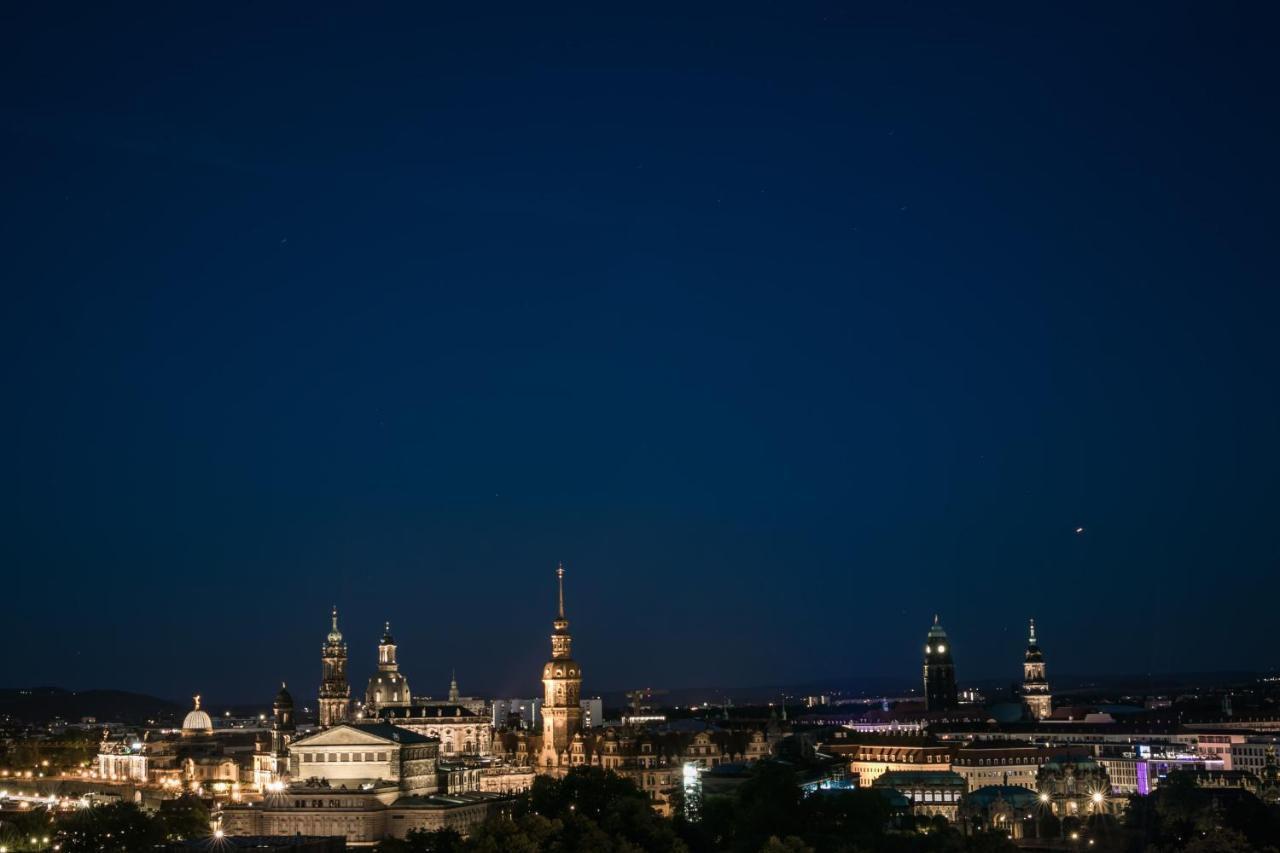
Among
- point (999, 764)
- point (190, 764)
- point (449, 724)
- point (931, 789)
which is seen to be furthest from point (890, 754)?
point (190, 764)

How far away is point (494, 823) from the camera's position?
7850 cm

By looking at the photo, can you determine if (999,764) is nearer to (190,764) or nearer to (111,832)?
(190,764)

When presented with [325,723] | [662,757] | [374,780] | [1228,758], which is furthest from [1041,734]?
[374,780]

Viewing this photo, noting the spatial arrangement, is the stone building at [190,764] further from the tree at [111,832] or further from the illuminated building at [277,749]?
the tree at [111,832]

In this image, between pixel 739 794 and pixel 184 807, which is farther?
pixel 184 807

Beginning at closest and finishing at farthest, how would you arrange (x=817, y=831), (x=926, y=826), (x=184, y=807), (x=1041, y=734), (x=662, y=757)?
(x=817, y=831), (x=926, y=826), (x=184, y=807), (x=662, y=757), (x=1041, y=734)

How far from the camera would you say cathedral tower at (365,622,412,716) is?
17875 centimetres

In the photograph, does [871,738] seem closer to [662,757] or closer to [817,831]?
[662,757]

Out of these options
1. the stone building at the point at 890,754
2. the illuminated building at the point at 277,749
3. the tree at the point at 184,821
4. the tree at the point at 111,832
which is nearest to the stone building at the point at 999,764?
the stone building at the point at 890,754

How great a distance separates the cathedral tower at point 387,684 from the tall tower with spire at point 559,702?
3033 cm

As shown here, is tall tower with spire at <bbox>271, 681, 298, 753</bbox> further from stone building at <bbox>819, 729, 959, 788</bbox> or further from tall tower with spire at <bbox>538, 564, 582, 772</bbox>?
stone building at <bbox>819, 729, 959, 788</bbox>

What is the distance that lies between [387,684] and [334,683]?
1294cm

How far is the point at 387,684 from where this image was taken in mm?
182000

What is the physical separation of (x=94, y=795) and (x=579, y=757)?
4125 cm
